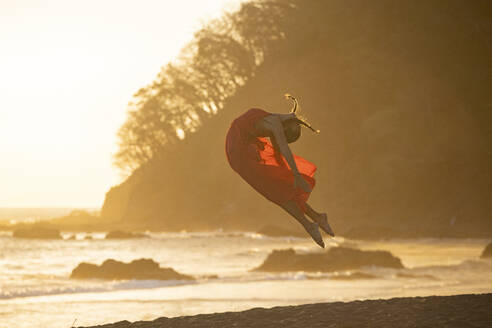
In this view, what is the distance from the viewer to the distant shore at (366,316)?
9.77m

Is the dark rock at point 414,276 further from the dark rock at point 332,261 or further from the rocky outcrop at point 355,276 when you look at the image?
the dark rock at point 332,261

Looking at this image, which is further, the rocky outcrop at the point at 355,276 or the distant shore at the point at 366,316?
the rocky outcrop at the point at 355,276

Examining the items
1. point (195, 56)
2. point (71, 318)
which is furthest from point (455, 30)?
point (71, 318)

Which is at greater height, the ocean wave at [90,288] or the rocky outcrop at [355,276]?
the rocky outcrop at [355,276]

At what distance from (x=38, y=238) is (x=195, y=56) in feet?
86.7

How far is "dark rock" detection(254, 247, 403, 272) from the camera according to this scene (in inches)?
1176

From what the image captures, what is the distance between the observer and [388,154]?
70125mm

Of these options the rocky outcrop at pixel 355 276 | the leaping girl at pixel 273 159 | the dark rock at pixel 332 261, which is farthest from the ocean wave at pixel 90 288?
the leaping girl at pixel 273 159

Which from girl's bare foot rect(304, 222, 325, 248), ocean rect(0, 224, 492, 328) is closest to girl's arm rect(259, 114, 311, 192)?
girl's bare foot rect(304, 222, 325, 248)

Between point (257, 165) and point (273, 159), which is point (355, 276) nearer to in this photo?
point (273, 159)

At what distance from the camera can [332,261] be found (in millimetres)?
30172

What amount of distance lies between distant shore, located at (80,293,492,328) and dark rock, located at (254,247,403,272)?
60.6 feet

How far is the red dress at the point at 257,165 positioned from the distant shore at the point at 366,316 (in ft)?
5.54

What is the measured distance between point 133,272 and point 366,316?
19280 millimetres
